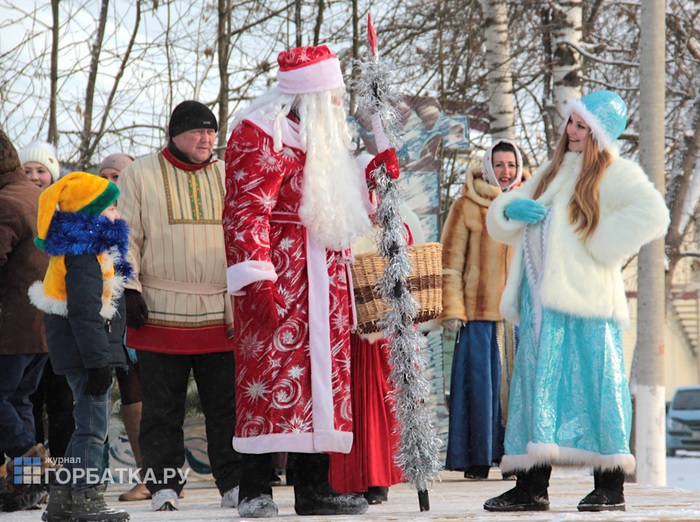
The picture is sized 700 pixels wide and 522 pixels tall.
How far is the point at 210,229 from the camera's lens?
520 cm

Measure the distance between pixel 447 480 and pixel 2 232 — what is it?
3136 mm

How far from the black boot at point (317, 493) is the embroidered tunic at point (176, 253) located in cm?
105

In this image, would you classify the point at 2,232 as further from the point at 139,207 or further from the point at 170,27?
the point at 170,27

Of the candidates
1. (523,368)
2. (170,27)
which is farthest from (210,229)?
(170,27)

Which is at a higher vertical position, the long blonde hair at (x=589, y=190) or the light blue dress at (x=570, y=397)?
the long blonde hair at (x=589, y=190)

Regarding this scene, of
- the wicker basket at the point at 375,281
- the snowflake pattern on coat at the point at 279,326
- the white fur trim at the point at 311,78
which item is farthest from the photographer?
the wicker basket at the point at 375,281

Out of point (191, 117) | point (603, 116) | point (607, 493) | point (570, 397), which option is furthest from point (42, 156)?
point (607, 493)

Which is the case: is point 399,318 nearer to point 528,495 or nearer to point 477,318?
point 528,495

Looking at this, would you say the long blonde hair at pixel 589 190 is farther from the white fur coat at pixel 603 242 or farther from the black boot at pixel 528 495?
the black boot at pixel 528 495

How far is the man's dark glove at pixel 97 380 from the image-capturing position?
13.6 feet

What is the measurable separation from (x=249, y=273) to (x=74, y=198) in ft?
2.84

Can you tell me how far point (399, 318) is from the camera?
4359 millimetres

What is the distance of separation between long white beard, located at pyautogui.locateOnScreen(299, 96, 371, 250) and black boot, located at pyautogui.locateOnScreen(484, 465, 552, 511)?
127 cm

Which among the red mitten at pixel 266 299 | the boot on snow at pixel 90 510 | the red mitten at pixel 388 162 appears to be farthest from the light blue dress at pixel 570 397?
the boot on snow at pixel 90 510
